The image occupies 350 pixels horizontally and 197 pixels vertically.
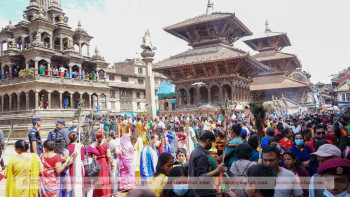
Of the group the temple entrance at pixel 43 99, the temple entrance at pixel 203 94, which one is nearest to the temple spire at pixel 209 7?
the temple entrance at pixel 203 94

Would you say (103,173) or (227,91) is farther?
(227,91)

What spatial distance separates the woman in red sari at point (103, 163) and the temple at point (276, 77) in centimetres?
3215

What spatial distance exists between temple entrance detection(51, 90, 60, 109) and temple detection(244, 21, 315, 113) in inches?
1010

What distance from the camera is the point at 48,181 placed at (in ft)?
16.5

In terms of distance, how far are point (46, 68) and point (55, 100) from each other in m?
4.09

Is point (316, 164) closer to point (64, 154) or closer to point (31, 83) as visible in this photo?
point (64, 154)

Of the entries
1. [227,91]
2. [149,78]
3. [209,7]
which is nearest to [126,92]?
[209,7]

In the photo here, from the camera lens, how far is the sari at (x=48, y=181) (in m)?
4.96

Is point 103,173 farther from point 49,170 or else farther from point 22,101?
point 22,101

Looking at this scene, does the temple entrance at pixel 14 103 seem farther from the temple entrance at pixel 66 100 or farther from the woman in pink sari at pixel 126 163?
the woman in pink sari at pixel 126 163

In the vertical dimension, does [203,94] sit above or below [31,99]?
below

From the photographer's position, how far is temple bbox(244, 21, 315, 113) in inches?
1516

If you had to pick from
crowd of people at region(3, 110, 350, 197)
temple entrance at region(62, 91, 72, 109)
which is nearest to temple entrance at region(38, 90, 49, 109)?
temple entrance at region(62, 91, 72, 109)

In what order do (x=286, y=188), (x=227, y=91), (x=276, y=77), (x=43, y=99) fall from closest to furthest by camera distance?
1. (x=286, y=188)
2. (x=227, y=91)
3. (x=43, y=99)
4. (x=276, y=77)
